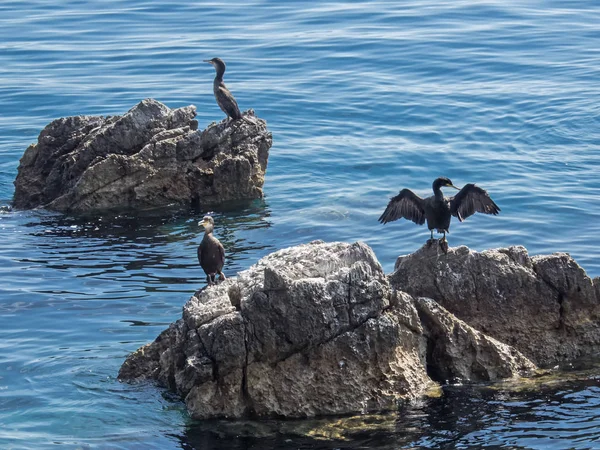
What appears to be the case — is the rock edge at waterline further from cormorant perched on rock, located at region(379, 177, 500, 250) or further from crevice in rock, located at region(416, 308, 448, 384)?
cormorant perched on rock, located at region(379, 177, 500, 250)

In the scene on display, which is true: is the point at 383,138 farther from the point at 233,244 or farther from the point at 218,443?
the point at 218,443

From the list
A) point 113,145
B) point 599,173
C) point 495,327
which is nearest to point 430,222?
point 495,327

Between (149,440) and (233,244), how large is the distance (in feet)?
24.9

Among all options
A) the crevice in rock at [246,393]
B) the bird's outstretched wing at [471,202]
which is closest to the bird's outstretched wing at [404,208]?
the bird's outstretched wing at [471,202]

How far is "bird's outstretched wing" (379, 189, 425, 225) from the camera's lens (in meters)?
13.8

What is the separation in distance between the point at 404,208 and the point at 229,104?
7.45 metres

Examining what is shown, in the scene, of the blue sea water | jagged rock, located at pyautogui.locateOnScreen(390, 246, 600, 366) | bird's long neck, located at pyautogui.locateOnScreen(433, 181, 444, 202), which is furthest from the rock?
jagged rock, located at pyautogui.locateOnScreen(390, 246, 600, 366)

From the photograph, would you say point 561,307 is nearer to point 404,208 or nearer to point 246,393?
point 404,208

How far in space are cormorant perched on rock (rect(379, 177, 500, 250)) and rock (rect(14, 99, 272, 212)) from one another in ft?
21.4

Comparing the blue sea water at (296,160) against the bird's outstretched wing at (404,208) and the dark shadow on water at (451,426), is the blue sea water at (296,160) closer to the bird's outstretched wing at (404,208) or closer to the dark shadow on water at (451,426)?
the dark shadow on water at (451,426)

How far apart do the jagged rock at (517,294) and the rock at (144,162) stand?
796cm

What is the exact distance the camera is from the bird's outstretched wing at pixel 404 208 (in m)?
13.8

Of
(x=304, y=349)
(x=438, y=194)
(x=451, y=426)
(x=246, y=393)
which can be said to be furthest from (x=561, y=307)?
(x=246, y=393)

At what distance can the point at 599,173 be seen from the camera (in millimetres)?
23031
